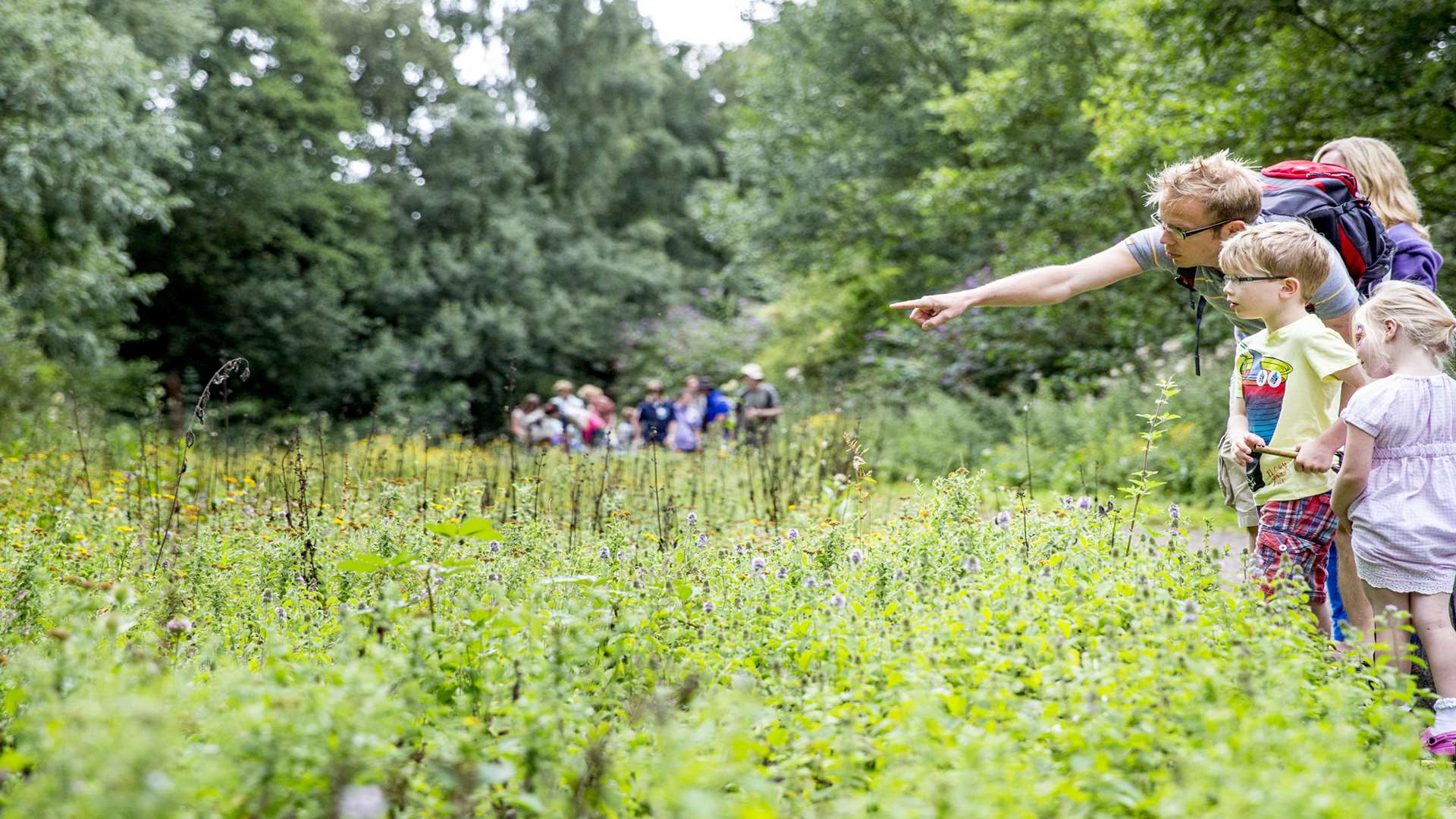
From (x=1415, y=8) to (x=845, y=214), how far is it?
10.7m

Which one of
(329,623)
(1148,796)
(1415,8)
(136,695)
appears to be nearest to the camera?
(136,695)

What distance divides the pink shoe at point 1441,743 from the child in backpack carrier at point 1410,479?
0.13 meters

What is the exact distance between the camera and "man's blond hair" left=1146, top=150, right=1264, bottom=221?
11.9 ft

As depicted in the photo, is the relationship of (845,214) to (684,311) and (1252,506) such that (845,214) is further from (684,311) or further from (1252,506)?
(1252,506)

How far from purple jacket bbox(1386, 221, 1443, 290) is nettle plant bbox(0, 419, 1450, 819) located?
1421mm

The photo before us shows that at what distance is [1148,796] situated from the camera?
2117mm

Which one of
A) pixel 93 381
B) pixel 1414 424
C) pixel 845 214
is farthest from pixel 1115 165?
pixel 93 381

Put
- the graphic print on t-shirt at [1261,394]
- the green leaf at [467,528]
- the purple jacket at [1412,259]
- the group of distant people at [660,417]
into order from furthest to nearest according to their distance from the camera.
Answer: the group of distant people at [660,417], the purple jacket at [1412,259], the graphic print on t-shirt at [1261,394], the green leaf at [467,528]

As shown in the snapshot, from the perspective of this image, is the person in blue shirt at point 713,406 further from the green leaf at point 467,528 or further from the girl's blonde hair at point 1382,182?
the green leaf at point 467,528

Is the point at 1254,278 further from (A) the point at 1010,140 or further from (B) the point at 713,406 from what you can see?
(A) the point at 1010,140

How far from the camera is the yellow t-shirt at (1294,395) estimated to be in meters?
3.44

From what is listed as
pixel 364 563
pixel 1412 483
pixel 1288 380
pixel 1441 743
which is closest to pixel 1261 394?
pixel 1288 380

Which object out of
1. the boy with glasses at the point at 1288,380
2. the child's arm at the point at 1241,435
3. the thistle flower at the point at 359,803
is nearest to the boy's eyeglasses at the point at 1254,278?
the boy with glasses at the point at 1288,380

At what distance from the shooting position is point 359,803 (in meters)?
1.70
